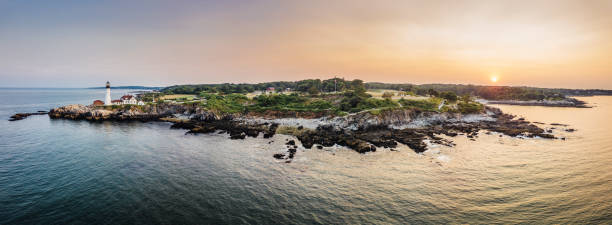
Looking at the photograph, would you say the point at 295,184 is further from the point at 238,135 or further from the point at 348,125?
the point at 348,125

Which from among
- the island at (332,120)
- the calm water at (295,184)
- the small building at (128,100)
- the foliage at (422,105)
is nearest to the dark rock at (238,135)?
the island at (332,120)

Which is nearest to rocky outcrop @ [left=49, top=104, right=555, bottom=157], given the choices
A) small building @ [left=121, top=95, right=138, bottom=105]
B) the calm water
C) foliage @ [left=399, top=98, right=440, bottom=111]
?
foliage @ [left=399, top=98, right=440, bottom=111]

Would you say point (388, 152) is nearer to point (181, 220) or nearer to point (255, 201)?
point (255, 201)

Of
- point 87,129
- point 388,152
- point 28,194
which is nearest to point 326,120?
point 388,152

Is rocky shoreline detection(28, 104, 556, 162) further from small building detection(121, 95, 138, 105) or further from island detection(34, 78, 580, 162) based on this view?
small building detection(121, 95, 138, 105)

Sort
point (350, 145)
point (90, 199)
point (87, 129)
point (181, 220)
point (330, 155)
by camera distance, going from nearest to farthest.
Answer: point (181, 220), point (90, 199), point (330, 155), point (350, 145), point (87, 129)
